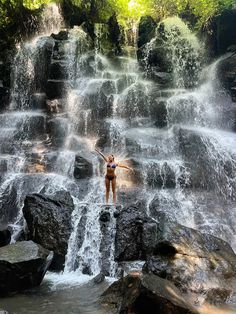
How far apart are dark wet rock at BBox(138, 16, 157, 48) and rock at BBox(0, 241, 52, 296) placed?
2149cm

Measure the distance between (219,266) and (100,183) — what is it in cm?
735

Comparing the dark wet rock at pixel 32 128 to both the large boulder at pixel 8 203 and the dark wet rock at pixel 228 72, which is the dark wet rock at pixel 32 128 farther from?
the dark wet rock at pixel 228 72

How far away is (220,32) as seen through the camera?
25453mm

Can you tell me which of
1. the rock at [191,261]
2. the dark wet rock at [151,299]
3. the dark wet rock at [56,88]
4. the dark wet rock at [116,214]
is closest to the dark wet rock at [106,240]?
the dark wet rock at [116,214]

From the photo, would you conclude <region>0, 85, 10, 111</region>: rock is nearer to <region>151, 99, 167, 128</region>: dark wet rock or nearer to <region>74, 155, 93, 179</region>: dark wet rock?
<region>74, 155, 93, 179</region>: dark wet rock

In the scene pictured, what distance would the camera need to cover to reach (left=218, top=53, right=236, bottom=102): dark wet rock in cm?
2301

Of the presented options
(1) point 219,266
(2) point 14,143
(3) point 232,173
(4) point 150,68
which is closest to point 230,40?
(4) point 150,68

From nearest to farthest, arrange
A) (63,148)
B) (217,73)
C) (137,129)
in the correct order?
(63,148) < (137,129) < (217,73)

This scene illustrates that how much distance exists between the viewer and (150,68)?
24.7 m

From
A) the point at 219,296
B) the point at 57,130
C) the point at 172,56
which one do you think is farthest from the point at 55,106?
the point at 219,296

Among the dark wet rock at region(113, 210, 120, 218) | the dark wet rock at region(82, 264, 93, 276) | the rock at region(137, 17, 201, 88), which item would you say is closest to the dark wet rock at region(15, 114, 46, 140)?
the rock at region(137, 17, 201, 88)

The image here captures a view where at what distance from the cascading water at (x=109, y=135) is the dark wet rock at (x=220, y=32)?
3.32 feet

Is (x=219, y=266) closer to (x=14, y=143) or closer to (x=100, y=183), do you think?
(x=100, y=183)

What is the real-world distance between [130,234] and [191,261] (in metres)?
2.94
